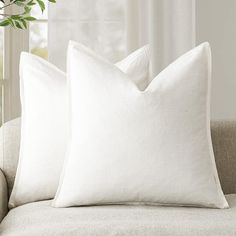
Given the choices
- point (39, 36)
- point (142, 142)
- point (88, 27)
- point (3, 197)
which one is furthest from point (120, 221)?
point (39, 36)

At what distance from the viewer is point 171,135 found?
7.37ft

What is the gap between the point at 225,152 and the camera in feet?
8.76

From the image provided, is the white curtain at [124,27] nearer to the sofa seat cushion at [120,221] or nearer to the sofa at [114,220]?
the sofa at [114,220]

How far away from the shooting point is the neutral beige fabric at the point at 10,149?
2.63m

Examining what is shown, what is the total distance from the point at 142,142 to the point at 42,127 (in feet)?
1.50

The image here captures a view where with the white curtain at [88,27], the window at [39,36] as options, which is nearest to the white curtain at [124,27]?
the white curtain at [88,27]

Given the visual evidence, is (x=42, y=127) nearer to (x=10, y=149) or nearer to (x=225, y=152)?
(x=10, y=149)

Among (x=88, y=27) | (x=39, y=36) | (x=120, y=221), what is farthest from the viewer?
(x=39, y=36)

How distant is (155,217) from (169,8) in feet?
6.95

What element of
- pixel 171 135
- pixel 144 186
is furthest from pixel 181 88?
pixel 144 186

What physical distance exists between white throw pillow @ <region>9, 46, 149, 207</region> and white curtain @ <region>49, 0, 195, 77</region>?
1.18m

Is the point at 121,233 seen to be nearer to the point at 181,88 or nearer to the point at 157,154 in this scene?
the point at 157,154

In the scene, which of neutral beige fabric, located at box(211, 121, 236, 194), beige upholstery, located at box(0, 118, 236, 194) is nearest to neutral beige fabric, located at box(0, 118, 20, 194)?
beige upholstery, located at box(0, 118, 236, 194)

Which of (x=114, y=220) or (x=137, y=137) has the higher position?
(x=137, y=137)
